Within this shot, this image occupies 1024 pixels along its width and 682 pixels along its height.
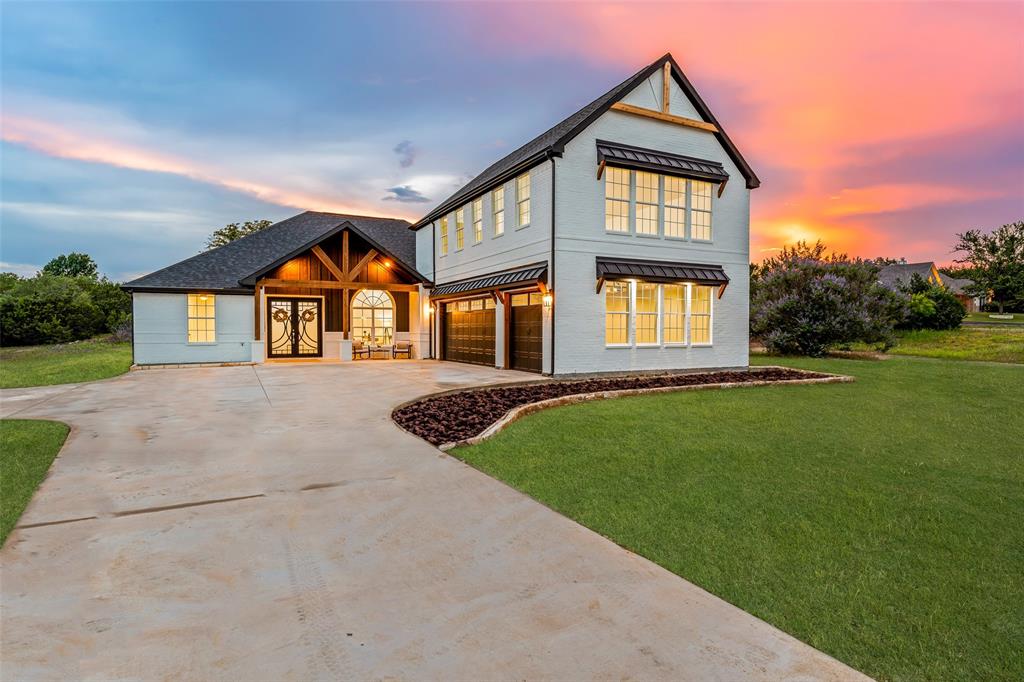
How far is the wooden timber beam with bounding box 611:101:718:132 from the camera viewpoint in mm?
15148

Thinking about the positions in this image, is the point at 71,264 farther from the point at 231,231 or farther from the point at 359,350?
the point at 359,350

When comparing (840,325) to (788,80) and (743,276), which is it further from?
(788,80)

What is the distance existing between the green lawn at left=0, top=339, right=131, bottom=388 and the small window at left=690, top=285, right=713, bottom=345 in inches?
732

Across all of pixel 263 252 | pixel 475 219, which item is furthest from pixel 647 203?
pixel 263 252

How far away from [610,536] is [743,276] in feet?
52.0

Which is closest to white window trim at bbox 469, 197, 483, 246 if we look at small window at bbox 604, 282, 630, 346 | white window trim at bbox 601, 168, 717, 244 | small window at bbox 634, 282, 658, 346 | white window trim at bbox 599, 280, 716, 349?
white window trim at bbox 601, 168, 717, 244

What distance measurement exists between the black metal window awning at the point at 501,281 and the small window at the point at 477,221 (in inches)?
63.7

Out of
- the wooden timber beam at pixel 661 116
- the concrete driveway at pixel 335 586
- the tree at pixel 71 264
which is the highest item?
the tree at pixel 71 264

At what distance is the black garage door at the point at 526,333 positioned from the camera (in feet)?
49.5

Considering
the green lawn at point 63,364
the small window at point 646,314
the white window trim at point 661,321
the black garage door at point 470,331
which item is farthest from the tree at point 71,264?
the small window at point 646,314

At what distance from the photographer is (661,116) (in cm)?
1587

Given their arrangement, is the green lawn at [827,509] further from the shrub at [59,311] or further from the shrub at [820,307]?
the shrub at [59,311]

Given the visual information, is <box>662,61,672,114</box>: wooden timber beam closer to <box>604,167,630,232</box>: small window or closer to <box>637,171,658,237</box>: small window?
<box>637,171,658,237</box>: small window

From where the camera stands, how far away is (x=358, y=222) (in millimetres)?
27766
